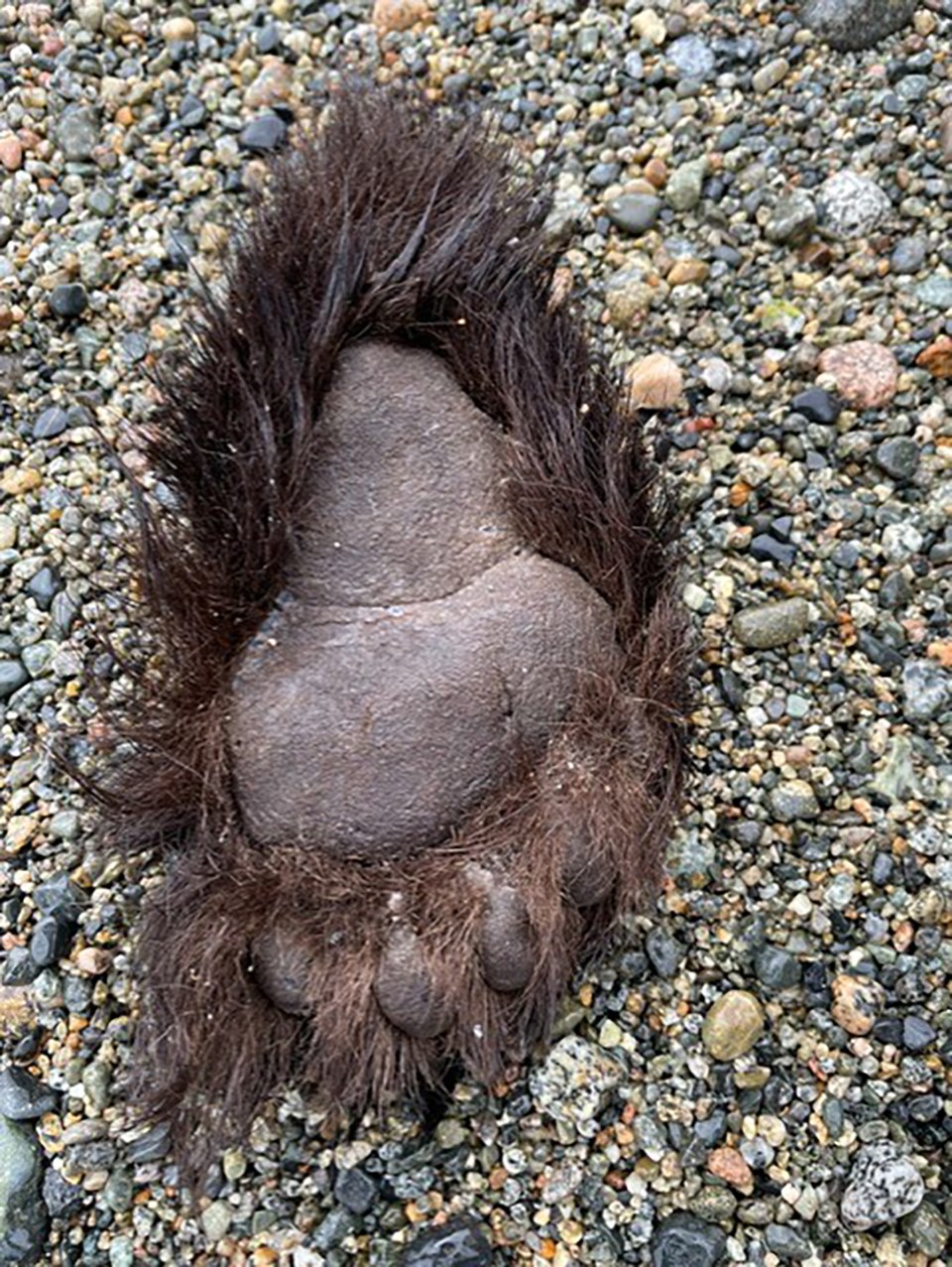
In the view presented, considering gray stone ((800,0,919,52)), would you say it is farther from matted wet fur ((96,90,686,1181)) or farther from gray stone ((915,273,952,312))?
matted wet fur ((96,90,686,1181))

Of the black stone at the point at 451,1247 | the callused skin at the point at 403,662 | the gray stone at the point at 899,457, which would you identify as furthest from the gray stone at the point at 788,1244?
the gray stone at the point at 899,457

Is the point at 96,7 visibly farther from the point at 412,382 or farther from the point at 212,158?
the point at 412,382

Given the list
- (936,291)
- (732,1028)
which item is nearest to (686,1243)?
(732,1028)

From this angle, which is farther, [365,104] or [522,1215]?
[365,104]

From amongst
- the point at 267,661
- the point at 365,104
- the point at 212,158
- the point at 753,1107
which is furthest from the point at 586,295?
the point at 753,1107

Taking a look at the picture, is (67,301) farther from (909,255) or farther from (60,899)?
(909,255)

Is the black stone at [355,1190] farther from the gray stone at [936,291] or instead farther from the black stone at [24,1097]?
the gray stone at [936,291]

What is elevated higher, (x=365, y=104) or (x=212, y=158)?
(x=365, y=104)

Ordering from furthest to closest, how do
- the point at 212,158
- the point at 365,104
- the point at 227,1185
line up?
the point at 212,158 → the point at 365,104 → the point at 227,1185
